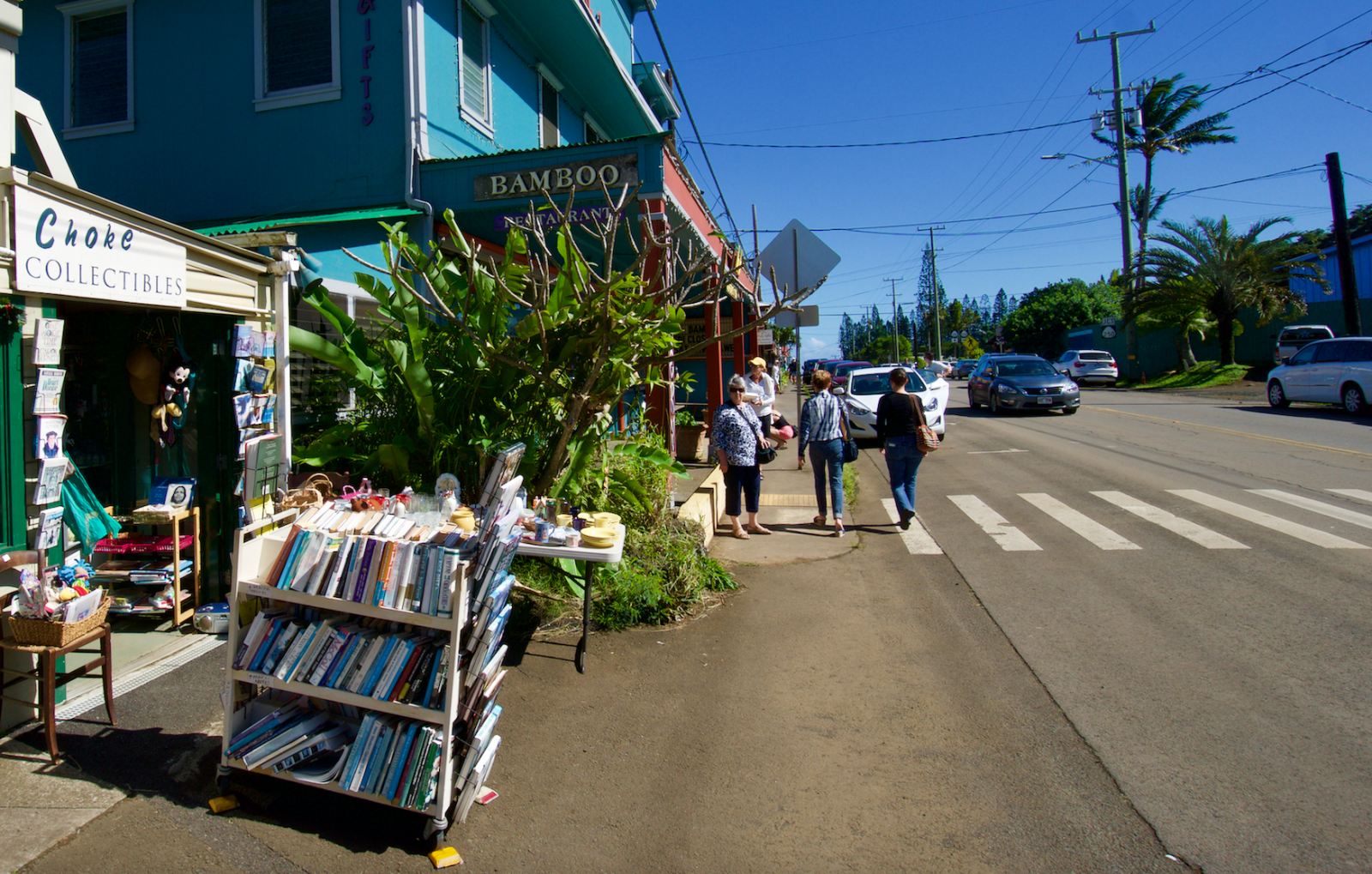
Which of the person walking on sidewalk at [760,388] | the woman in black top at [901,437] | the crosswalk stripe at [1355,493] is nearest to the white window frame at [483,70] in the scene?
the person walking on sidewalk at [760,388]

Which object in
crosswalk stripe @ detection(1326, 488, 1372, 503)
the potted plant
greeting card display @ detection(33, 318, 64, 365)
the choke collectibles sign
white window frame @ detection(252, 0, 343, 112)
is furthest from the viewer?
the potted plant

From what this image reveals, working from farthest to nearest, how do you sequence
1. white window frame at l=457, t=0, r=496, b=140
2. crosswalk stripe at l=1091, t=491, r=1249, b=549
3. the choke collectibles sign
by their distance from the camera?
white window frame at l=457, t=0, r=496, b=140 → crosswalk stripe at l=1091, t=491, r=1249, b=549 → the choke collectibles sign

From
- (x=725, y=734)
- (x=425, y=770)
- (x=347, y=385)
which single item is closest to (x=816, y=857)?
(x=725, y=734)

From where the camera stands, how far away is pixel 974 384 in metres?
24.0

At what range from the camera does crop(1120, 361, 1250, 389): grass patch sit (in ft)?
98.9

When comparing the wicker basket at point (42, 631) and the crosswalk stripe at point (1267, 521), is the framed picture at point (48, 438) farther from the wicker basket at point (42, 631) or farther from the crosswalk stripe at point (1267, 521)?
the crosswalk stripe at point (1267, 521)

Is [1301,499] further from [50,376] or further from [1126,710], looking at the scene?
[50,376]

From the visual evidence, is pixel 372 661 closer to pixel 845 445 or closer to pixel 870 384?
pixel 845 445

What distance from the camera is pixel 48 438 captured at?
4.13 metres

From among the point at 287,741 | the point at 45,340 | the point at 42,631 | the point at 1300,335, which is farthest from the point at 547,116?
the point at 1300,335

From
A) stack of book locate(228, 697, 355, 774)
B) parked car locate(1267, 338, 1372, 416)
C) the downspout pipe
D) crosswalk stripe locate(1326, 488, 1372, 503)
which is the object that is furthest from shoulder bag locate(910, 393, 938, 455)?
parked car locate(1267, 338, 1372, 416)

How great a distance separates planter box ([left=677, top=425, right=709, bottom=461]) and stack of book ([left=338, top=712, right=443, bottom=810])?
958cm

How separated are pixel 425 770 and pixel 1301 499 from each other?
10.4 metres

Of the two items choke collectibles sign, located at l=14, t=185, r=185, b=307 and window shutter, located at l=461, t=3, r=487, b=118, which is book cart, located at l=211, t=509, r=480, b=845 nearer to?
choke collectibles sign, located at l=14, t=185, r=185, b=307
